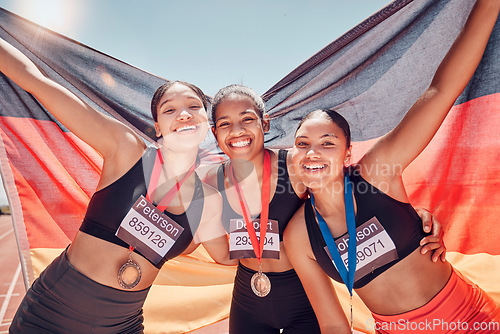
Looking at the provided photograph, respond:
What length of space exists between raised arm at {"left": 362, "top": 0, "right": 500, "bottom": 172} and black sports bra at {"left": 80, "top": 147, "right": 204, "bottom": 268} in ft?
4.17

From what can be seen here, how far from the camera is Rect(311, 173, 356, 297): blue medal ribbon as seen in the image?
180 centimetres

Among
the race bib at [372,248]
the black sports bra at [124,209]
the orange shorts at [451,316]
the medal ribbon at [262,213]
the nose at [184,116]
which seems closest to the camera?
the orange shorts at [451,316]

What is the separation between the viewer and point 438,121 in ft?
5.71

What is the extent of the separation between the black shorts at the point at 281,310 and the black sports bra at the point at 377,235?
376 millimetres

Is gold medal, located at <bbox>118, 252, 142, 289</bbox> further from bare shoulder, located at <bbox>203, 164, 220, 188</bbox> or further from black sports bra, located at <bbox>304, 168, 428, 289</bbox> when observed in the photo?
black sports bra, located at <bbox>304, 168, 428, 289</bbox>

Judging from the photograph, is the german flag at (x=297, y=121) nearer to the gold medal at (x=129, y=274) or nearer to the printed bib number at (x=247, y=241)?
the printed bib number at (x=247, y=241)

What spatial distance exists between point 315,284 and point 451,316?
28.7 inches

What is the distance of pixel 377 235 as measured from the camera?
5.89ft

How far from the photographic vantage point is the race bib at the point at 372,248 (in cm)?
177

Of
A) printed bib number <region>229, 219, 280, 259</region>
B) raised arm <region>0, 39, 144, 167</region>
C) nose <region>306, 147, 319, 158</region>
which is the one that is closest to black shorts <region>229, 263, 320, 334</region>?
printed bib number <region>229, 219, 280, 259</region>

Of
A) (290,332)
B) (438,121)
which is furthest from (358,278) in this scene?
(438,121)

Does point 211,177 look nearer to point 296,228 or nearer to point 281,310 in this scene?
point 296,228

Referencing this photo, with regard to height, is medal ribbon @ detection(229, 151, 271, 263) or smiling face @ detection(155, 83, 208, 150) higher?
smiling face @ detection(155, 83, 208, 150)

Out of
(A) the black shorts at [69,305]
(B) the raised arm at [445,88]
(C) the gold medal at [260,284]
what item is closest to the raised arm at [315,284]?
(C) the gold medal at [260,284]
